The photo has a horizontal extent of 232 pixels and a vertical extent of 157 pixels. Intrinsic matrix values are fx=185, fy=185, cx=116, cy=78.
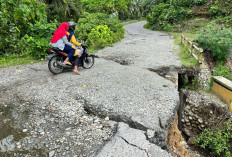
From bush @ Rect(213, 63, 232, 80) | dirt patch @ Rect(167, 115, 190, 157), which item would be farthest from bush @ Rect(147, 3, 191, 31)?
dirt patch @ Rect(167, 115, 190, 157)

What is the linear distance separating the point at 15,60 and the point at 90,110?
5.91m

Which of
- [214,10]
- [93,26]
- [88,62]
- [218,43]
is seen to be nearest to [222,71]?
[218,43]

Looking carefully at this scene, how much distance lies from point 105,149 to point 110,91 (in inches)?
83.1

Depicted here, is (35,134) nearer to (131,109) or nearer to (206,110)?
(131,109)

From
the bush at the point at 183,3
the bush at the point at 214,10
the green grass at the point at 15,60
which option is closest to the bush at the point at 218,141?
the green grass at the point at 15,60

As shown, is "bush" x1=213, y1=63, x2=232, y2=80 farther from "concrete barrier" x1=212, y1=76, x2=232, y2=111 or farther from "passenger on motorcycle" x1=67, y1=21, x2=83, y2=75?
"passenger on motorcycle" x1=67, y1=21, x2=83, y2=75

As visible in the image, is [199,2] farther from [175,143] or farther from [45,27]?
[175,143]

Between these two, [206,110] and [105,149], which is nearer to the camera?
[105,149]

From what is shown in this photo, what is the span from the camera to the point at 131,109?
4047 mm

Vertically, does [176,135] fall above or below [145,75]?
below

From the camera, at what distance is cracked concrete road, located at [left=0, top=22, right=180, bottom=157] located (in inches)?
121

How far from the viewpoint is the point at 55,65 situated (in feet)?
20.0

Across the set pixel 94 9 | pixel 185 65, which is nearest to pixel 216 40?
pixel 185 65

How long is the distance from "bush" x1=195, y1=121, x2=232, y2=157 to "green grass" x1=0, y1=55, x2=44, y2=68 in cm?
693
